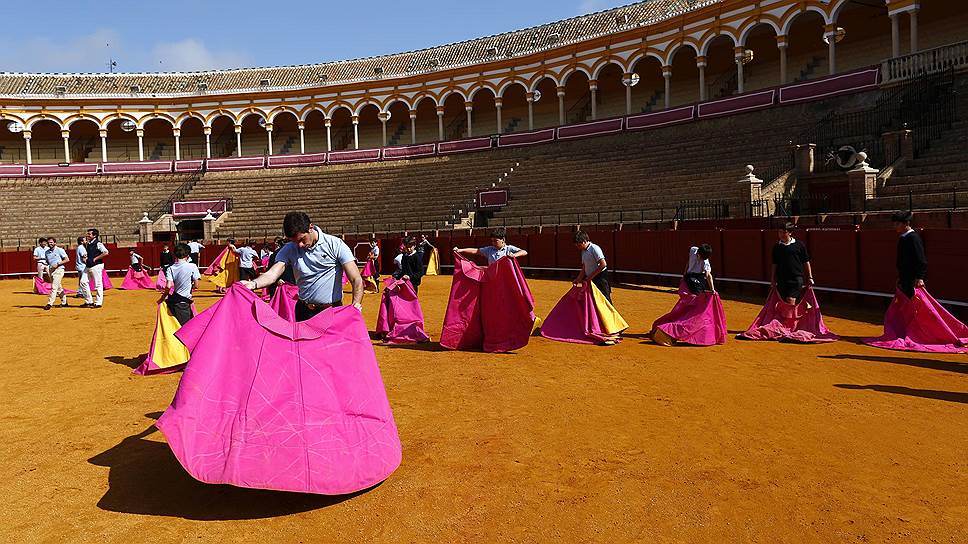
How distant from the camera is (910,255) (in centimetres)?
751

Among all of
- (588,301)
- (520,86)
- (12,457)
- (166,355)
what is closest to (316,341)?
(12,457)

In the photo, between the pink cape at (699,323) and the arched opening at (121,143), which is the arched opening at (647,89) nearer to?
the pink cape at (699,323)

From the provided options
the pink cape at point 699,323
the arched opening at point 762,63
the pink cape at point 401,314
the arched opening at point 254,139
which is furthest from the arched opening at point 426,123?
the pink cape at point 699,323

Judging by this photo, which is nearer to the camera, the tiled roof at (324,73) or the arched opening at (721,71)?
the arched opening at (721,71)

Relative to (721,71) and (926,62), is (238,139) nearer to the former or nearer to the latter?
(721,71)

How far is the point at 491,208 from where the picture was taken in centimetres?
2800

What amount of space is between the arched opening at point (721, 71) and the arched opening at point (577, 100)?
6217 mm

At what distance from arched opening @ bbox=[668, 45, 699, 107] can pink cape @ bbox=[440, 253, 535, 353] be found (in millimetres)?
26450

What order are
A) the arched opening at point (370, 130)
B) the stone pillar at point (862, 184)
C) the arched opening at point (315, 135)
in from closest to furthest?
1. the stone pillar at point (862, 184)
2. the arched opening at point (370, 130)
3. the arched opening at point (315, 135)

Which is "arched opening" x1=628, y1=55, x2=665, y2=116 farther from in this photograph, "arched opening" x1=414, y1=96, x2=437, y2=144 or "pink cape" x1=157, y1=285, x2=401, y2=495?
"pink cape" x1=157, y1=285, x2=401, y2=495

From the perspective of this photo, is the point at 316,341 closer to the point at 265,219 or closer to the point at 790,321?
the point at 790,321

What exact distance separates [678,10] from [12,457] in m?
30.9

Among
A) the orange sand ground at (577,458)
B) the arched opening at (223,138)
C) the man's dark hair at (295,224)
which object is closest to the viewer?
the orange sand ground at (577,458)

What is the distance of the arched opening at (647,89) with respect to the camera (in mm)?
33156
